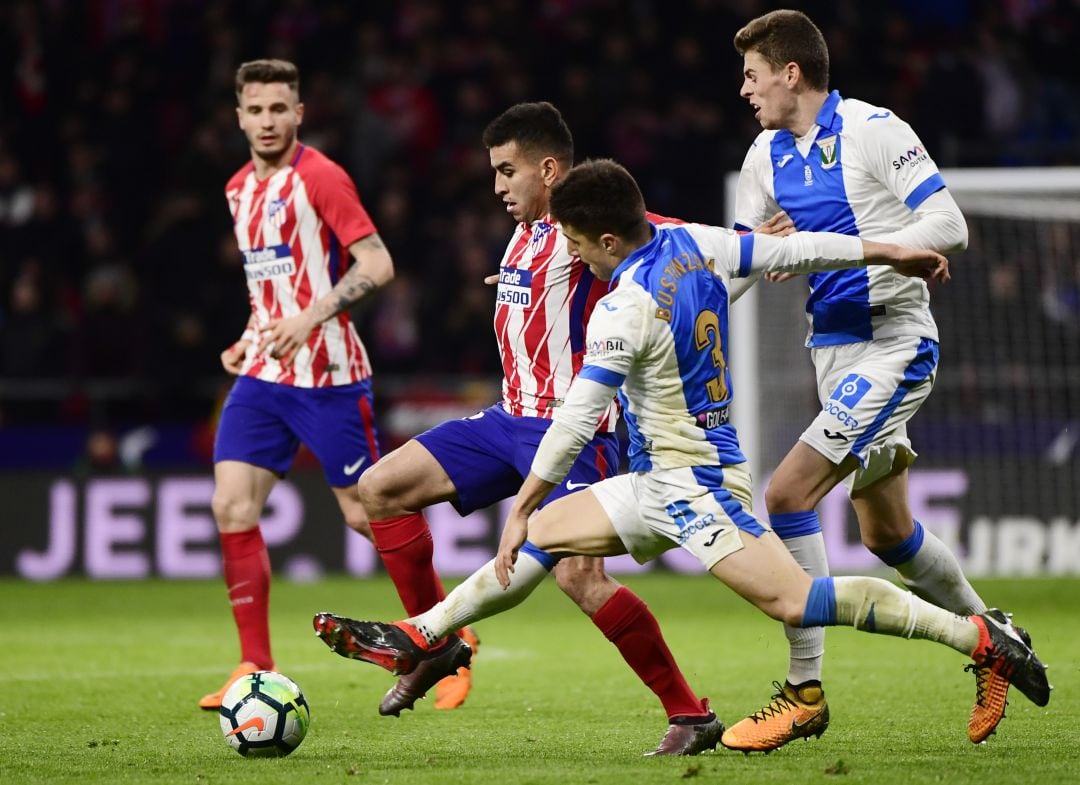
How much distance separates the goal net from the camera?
1161 cm

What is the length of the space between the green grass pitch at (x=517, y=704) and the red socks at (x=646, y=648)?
8.2 inches

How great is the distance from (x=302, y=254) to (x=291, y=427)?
0.73m

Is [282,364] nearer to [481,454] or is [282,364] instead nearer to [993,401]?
[481,454]

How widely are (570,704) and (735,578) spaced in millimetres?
1911

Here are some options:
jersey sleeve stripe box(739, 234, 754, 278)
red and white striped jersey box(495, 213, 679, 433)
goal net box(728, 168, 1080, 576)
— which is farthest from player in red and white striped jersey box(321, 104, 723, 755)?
goal net box(728, 168, 1080, 576)

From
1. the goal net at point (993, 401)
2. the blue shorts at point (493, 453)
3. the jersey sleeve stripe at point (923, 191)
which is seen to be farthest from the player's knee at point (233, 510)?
the goal net at point (993, 401)

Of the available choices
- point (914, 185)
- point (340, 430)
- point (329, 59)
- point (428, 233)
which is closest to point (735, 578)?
point (914, 185)

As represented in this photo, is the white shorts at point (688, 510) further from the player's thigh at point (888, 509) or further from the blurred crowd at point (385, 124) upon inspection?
the blurred crowd at point (385, 124)

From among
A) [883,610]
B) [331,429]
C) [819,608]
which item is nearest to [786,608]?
[819,608]

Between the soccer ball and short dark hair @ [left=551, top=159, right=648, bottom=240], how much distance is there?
1.76 metres

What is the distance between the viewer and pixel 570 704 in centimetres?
666

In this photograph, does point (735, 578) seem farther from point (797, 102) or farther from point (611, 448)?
point (797, 102)

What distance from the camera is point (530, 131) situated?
19.2ft

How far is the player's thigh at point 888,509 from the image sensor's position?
5.94 m
